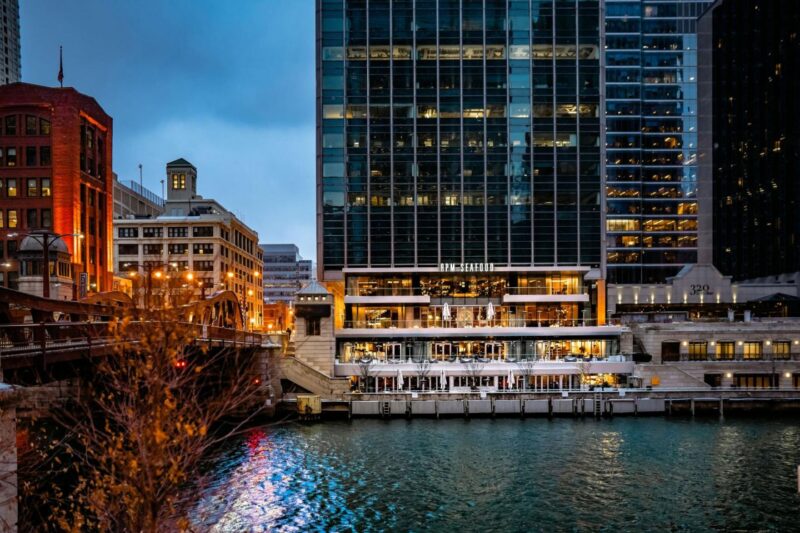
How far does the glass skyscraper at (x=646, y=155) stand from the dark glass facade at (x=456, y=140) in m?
44.5

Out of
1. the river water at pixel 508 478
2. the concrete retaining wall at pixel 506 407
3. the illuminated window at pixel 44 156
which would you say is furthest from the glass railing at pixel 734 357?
the illuminated window at pixel 44 156

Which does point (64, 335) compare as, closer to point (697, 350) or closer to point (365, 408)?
point (365, 408)

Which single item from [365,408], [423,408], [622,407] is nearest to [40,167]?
[365,408]

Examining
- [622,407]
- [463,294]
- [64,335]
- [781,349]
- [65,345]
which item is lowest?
[622,407]

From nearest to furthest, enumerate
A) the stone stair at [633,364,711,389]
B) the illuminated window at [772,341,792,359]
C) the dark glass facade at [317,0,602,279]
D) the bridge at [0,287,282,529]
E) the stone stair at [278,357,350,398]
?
the bridge at [0,287,282,529], the stone stair at [278,357,350,398], the stone stair at [633,364,711,389], the illuminated window at [772,341,792,359], the dark glass facade at [317,0,602,279]

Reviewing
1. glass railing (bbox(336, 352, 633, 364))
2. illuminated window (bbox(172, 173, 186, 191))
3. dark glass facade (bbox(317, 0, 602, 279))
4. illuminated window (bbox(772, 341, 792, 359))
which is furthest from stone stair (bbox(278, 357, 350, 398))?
illuminated window (bbox(172, 173, 186, 191))

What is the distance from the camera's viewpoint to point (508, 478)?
4172 centimetres

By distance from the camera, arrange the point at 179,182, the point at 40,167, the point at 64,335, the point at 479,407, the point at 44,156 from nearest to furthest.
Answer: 1. the point at 64,335
2. the point at 479,407
3. the point at 40,167
4. the point at 44,156
5. the point at 179,182

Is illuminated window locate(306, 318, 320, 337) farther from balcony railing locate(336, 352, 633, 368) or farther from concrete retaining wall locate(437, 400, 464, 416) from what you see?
concrete retaining wall locate(437, 400, 464, 416)

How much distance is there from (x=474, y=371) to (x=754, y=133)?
103 meters

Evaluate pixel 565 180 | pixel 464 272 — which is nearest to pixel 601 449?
pixel 464 272

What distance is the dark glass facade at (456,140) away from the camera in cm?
9425

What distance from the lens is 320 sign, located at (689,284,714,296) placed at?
12054 centimetres

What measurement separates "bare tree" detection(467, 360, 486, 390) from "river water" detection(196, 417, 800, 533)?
39.3ft
